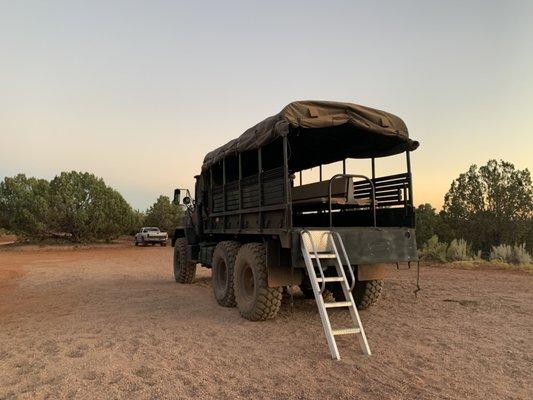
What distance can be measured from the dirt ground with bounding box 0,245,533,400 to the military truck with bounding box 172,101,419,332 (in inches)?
23.4

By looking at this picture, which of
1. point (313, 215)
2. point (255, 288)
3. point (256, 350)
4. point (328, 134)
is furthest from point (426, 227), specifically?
point (256, 350)

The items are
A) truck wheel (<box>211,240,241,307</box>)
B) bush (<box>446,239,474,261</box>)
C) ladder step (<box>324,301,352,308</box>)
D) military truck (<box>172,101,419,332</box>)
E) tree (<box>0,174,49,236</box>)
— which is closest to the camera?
ladder step (<box>324,301,352,308</box>)

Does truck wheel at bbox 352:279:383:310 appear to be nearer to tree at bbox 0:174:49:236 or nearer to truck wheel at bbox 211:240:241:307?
truck wheel at bbox 211:240:241:307

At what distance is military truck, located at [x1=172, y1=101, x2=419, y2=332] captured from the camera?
6.24m

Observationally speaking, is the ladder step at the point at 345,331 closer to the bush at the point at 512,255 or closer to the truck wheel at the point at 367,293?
the truck wheel at the point at 367,293

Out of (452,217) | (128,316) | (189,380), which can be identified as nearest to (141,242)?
(452,217)

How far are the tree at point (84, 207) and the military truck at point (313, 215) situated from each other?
24938 millimetres

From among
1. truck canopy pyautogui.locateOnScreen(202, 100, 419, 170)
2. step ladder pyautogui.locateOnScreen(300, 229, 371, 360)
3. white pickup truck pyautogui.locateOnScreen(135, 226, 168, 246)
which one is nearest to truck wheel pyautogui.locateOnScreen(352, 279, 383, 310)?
step ladder pyautogui.locateOnScreen(300, 229, 371, 360)

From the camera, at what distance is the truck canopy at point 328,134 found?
637 centimetres

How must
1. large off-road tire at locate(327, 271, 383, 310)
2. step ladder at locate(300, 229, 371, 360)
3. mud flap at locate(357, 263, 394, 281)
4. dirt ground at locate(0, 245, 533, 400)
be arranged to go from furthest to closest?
large off-road tire at locate(327, 271, 383, 310) < mud flap at locate(357, 263, 394, 281) < step ladder at locate(300, 229, 371, 360) < dirt ground at locate(0, 245, 533, 400)

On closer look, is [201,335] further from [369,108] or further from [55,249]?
[55,249]

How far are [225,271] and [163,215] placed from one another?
36.5 m

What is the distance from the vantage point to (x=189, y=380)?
419 cm

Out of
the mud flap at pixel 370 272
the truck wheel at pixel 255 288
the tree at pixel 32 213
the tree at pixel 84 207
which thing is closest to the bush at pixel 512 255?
the mud flap at pixel 370 272
